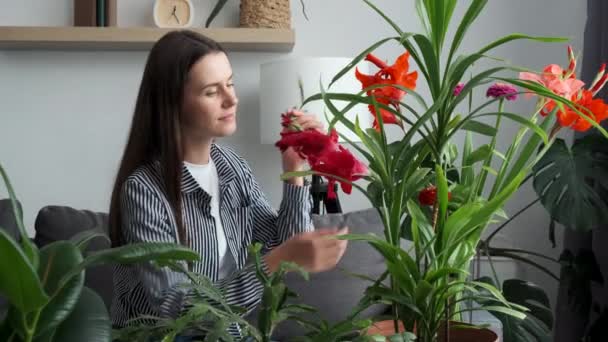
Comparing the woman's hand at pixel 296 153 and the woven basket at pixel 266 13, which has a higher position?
the woven basket at pixel 266 13

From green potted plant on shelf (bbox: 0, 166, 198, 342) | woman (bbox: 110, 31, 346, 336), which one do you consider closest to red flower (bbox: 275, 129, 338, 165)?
green potted plant on shelf (bbox: 0, 166, 198, 342)

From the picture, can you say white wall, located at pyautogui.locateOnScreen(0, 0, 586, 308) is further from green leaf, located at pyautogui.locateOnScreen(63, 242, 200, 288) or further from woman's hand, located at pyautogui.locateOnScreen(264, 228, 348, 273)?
green leaf, located at pyautogui.locateOnScreen(63, 242, 200, 288)

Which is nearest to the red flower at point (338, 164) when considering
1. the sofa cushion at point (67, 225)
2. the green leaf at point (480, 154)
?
the green leaf at point (480, 154)

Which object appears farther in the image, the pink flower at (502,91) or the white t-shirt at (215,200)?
the white t-shirt at (215,200)

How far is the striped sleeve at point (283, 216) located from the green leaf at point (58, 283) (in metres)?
1.23

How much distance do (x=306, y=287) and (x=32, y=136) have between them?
4.43 feet

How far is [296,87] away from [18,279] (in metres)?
2.13

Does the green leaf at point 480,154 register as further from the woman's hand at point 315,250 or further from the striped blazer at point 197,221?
the striped blazer at point 197,221

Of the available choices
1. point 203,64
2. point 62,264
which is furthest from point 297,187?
point 62,264

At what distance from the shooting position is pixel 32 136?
9.81 feet

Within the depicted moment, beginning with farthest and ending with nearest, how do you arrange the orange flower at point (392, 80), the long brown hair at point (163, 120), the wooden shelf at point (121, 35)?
1. the wooden shelf at point (121, 35)
2. the long brown hair at point (163, 120)
3. the orange flower at point (392, 80)

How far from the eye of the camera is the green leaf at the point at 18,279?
0.51m

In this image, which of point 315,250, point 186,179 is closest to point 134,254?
point 315,250

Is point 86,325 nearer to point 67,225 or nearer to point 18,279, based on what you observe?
point 18,279
